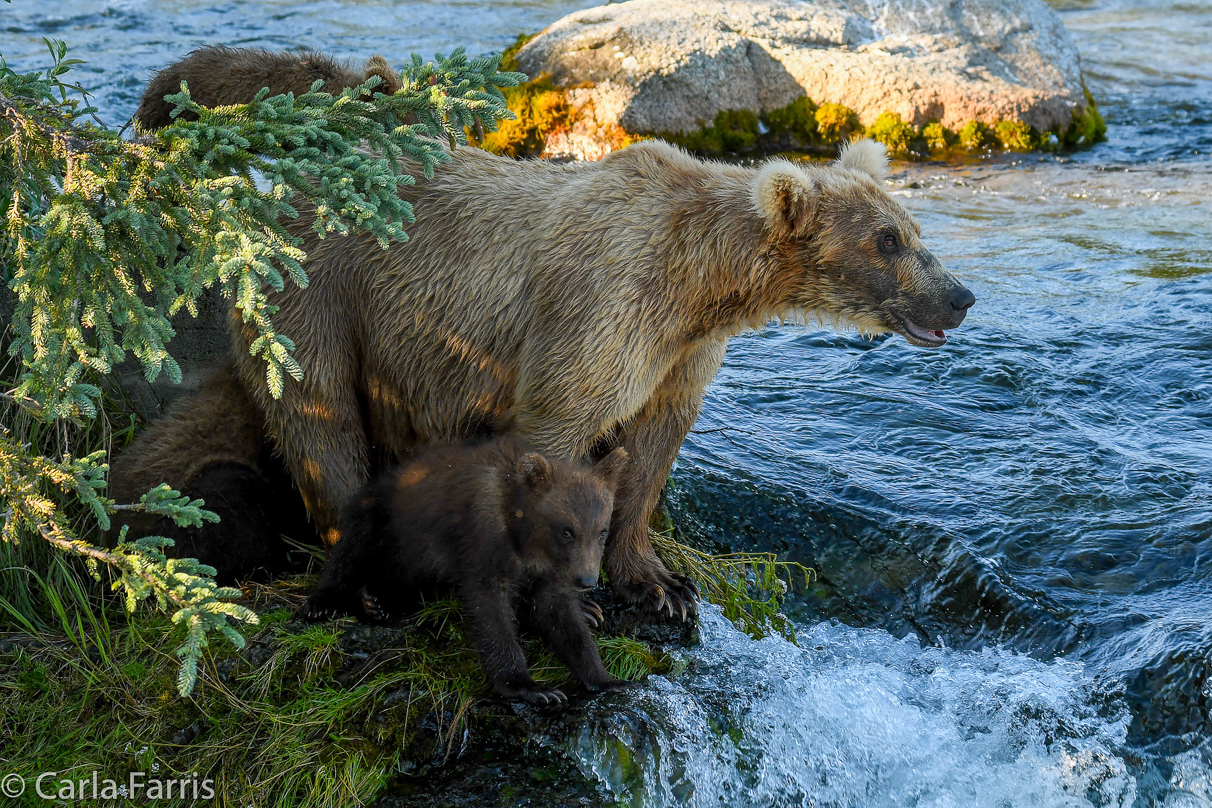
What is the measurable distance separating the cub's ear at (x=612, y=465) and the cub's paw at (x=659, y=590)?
818 millimetres

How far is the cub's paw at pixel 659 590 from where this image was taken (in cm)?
566

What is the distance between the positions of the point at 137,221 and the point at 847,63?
1238 cm

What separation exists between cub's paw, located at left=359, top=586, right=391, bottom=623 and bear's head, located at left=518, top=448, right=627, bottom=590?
836 mm

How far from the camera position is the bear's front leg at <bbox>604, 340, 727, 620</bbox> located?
566 centimetres

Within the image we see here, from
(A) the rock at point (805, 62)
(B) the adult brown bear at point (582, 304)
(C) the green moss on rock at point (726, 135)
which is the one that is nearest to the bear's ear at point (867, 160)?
(B) the adult brown bear at point (582, 304)

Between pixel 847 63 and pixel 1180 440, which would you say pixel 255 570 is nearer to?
pixel 1180 440

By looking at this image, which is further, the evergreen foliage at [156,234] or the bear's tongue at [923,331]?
the bear's tongue at [923,331]

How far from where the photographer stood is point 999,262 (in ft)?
36.6

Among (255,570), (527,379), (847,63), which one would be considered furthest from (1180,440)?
(847,63)

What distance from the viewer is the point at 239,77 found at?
6.61m

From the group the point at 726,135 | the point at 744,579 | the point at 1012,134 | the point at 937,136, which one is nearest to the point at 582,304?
the point at 744,579

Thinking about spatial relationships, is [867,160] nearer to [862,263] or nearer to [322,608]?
[862,263]

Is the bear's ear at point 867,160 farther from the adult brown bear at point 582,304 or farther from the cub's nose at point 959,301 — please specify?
the cub's nose at point 959,301

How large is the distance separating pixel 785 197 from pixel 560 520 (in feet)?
5.99
